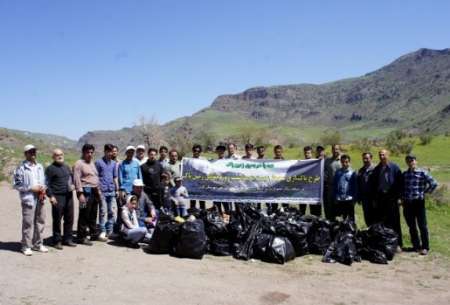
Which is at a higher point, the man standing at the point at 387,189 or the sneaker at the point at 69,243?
the man standing at the point at 387,189

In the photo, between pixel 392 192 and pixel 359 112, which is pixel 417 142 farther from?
pixel 359 112

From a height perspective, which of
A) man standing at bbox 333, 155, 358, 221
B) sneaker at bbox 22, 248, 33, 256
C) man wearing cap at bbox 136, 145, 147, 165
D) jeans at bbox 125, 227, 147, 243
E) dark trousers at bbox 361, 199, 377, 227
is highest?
man wearing cap at bbox 136, 145, 147, 165

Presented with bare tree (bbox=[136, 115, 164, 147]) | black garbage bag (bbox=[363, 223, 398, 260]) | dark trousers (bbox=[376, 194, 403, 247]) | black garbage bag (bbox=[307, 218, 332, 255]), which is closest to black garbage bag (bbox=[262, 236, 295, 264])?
black garbage bag (bbox=[307, 218, 332, 255])

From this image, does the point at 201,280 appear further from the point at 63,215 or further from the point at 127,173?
the point at 127,173

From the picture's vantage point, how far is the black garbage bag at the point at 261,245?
8.68m

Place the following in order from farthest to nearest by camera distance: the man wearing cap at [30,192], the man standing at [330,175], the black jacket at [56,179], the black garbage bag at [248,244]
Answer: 1. the man standing at [330,175]
2. the black garbage bag at [248,244]
3. the black jacket at [56,179]
4. the man wearing cap at [30,192]

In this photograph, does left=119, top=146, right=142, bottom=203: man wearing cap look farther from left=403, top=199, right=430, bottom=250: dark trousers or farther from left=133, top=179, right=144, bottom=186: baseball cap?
left=403, top=199, right=430, bottom=250: dark trousers

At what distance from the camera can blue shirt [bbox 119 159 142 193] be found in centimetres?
969

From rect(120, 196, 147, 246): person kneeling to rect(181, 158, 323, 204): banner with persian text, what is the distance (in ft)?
6.26

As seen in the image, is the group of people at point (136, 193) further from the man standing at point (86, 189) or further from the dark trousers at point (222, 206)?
the dark trousers at point (222, 206)

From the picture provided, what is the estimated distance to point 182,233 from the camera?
8734mm

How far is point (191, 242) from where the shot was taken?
28.4 ft

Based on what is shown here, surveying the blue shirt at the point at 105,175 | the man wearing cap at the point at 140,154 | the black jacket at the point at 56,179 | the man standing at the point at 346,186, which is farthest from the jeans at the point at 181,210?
the man standing at the point at 346,186

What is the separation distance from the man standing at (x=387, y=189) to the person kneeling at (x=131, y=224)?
459cm
